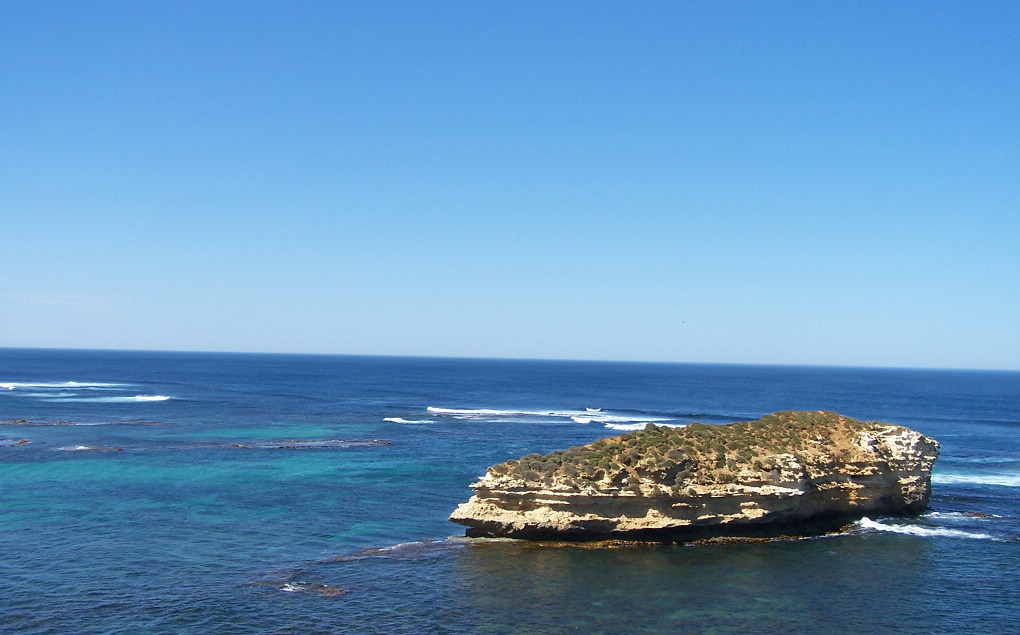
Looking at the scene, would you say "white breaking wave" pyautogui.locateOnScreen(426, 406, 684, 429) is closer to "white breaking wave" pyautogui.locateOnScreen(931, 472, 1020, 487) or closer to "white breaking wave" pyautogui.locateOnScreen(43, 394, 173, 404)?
"white breaking wave" pyautogui.locateOnScreen(931, 472, 1020, 487)

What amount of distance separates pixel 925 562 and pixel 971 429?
66.3 m

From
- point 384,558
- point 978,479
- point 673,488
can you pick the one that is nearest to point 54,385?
point 384,558

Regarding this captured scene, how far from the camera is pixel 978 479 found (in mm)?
54938

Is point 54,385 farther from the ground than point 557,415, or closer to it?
farther from the ground

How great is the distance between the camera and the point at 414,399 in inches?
4828

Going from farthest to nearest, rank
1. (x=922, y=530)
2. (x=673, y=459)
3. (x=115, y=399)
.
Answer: (x=115, y=399)
(x=922, y=530)
(x=673, y=459)

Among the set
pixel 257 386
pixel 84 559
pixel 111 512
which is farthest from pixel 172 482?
pixel 257 386

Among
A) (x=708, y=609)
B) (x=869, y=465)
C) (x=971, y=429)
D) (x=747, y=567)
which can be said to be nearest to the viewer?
(x=708, y=609)

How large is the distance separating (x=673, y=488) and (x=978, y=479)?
3374 cm

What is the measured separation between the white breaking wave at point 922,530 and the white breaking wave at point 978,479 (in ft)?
50.2

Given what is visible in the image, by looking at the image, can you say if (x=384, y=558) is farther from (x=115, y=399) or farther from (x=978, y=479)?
(x=115, y=399)

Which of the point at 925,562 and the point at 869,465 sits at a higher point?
the point at 869,465

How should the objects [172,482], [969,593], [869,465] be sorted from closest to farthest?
1. [969,593]
2. [869,465]
3. [172,482]

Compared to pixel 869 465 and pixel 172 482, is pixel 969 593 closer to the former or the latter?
pixel 869 465
